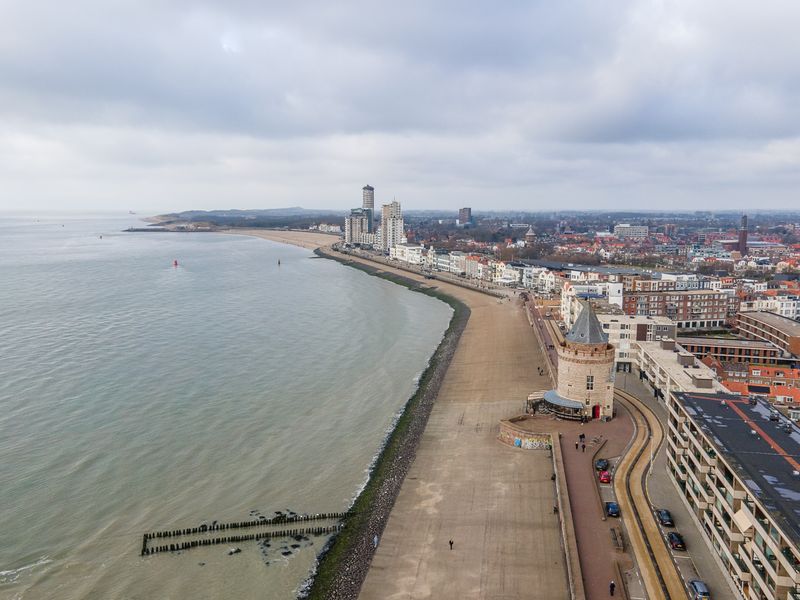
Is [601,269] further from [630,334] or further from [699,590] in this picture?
[699,590]

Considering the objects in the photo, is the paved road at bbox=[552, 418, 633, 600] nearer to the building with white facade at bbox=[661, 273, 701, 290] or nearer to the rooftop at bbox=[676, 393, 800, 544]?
the rooftop at bbox=[676, 393, 800, 544]

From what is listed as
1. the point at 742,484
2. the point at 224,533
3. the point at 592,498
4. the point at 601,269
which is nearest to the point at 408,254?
the point at 601,269

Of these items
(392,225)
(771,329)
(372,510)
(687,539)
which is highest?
(392,225)

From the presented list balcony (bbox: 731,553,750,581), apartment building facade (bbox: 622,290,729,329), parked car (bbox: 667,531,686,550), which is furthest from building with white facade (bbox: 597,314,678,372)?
balcony (bbox: 731,553,750,581)

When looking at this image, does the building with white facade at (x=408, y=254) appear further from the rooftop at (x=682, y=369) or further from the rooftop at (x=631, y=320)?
the rooftop at (x=682, y=369)

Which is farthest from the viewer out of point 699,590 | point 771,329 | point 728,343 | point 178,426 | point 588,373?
point 771,329

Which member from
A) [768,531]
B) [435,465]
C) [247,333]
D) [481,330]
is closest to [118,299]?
[247,333]
